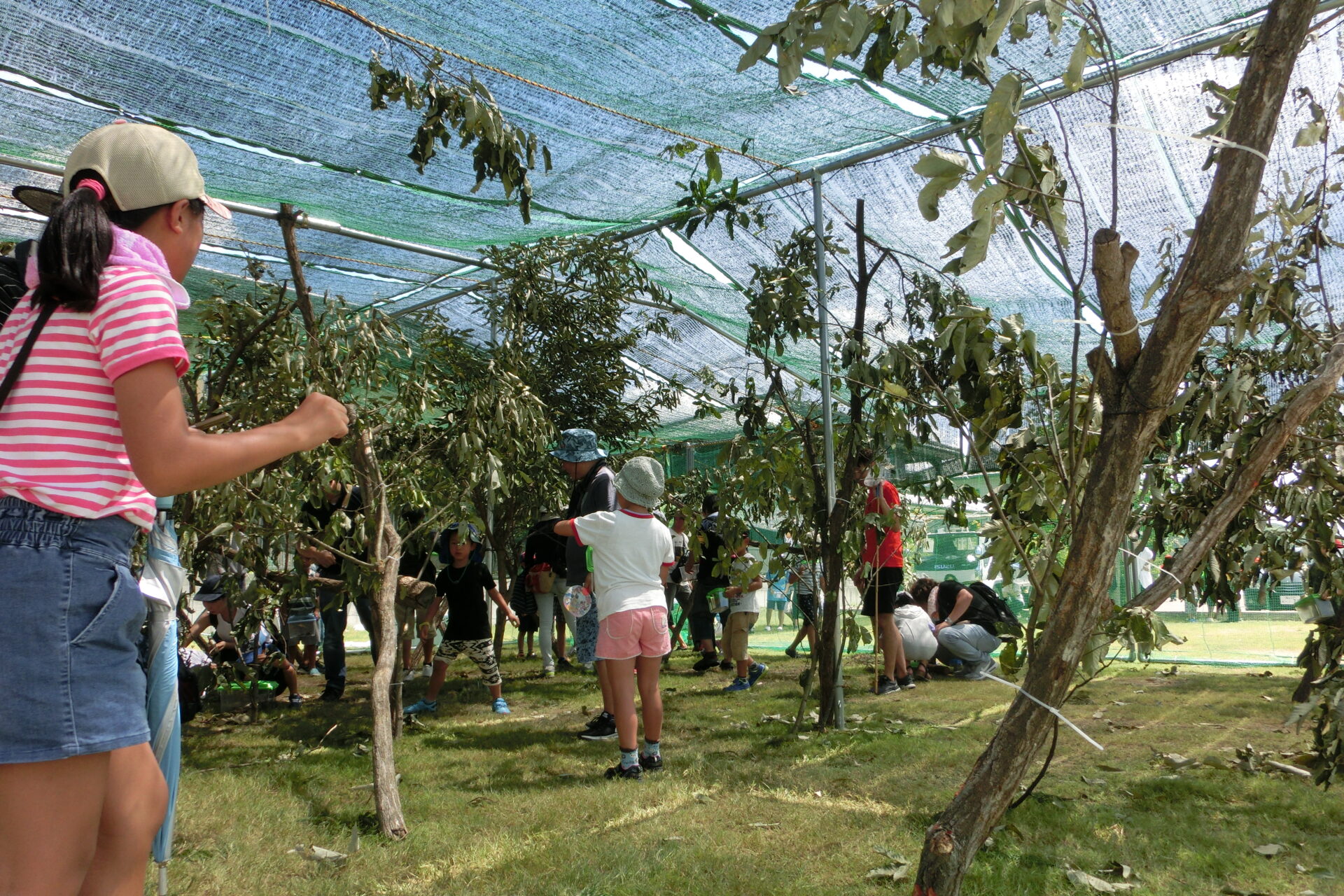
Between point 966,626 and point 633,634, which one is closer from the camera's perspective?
point 633,634

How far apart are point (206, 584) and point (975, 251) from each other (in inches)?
235

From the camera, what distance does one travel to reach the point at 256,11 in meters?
4.17

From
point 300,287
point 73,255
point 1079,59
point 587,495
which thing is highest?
point 300,287

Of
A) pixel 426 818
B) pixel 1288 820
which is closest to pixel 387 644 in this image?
pixel 426 818

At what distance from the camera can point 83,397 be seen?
1.36 meters

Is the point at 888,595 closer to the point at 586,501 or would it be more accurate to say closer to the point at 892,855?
the point at 586,501

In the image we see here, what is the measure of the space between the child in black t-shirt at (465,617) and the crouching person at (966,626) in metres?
3.53

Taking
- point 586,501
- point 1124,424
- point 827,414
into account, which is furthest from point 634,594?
point 1124,424

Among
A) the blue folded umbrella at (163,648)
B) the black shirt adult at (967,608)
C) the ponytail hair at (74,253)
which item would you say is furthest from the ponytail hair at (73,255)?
the black shirt adult at (967,608)

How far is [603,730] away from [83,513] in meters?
4.33

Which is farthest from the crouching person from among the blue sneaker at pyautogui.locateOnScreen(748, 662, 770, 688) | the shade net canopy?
the shade net canopy

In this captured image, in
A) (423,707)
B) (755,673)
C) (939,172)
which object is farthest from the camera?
(755,673)

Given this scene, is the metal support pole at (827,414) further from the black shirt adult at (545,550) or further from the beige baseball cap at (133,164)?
the beige baseball cap at (133,164)

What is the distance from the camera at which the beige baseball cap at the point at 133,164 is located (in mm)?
1490
